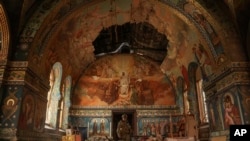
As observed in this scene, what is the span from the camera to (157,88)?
16703 millimetres

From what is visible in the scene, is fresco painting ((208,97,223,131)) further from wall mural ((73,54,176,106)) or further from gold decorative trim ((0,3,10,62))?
gold decorative trim ((0,3,10,62))

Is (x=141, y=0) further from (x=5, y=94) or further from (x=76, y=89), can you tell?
(x=76, y=89)

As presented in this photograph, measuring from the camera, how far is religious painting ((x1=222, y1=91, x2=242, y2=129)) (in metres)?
8.16

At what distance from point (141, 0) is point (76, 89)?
336 inches

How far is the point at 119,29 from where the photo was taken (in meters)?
14.1

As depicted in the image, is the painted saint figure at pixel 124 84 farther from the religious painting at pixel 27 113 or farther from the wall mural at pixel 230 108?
the religious painting at pixel 27 113

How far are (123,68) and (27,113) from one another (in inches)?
364

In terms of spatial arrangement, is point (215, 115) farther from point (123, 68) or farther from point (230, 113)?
point (123, 68)

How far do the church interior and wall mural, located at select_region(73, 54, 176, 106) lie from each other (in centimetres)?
7

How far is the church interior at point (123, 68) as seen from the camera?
8578 mm

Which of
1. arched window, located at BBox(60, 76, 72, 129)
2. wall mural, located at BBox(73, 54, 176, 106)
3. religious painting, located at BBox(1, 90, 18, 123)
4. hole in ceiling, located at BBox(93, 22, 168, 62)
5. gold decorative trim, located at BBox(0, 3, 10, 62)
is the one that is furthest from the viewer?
wall mural, located at BBox(73, 54, 176, 106)

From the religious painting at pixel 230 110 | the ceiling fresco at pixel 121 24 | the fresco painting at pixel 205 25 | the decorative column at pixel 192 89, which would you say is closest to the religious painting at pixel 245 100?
the religious painting at pixel 230 110

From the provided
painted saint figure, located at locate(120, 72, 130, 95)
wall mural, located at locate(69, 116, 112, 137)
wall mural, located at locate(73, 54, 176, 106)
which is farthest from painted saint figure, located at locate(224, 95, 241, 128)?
wall mural, located at locate(69, 116, 112, 137)

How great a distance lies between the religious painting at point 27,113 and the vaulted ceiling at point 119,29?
1.32 meters
